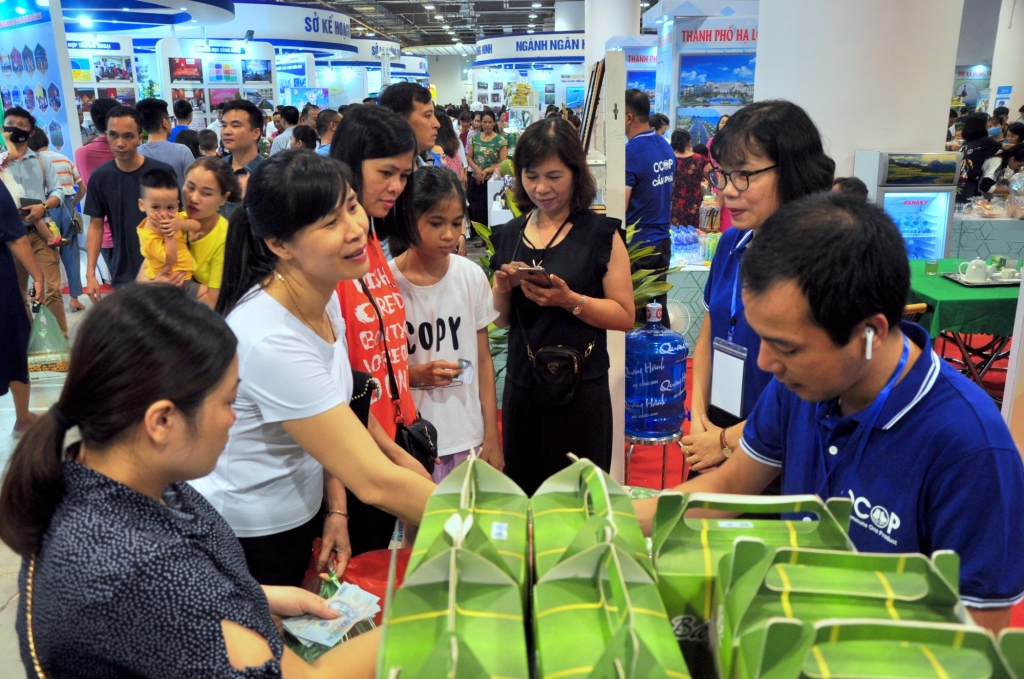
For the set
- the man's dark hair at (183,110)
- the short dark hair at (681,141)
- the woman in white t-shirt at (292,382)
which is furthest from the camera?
the man's dark hair at (183,110)

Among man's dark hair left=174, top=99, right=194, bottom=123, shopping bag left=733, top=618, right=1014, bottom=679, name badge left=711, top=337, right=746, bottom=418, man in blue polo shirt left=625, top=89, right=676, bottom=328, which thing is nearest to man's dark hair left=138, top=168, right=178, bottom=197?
man in blue polo shirt left=625, top=89, right=676, bottom=328

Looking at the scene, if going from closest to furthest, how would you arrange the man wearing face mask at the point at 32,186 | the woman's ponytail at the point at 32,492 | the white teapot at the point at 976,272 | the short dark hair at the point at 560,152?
1. the woman's ponytail at the point at 32,492
2. the short dark hair at the point at 560,152
3. the white teapot at the point at 976,272
4. the man wearing face mask at the point at 32,186

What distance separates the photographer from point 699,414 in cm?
253

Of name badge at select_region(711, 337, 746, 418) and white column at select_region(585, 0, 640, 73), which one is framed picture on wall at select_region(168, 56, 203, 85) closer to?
white column at select_region(585, 0, 640, 73)

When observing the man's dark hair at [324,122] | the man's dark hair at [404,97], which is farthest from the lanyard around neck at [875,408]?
the man's dark hair at [324,122]

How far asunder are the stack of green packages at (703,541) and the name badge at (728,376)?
1.28 metres

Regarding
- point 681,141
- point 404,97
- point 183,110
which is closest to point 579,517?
point 404,97

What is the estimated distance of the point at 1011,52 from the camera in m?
16.3

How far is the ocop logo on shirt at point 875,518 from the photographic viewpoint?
3.79 ft

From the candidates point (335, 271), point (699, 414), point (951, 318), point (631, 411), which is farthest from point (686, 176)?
point (335, 271)

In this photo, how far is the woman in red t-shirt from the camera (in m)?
2.12

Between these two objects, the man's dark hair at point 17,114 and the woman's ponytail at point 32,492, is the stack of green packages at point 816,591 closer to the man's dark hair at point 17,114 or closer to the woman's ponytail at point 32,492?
the woman's ponytail at point 32,492

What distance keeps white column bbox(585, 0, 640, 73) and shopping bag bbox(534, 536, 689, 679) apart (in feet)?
50.4

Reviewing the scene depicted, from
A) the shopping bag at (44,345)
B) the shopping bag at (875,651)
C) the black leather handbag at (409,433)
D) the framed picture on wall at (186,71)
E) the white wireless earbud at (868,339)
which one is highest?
the framed picture on wall at (186,71)
